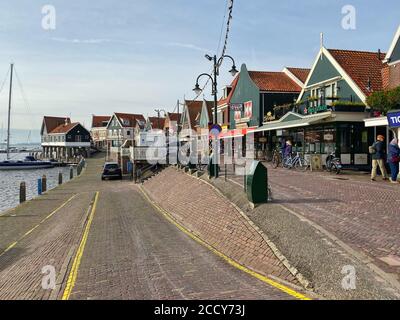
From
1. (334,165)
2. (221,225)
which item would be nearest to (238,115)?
(334,165)

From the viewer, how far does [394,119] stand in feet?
50.7

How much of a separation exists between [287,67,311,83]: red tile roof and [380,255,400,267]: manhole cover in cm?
3010

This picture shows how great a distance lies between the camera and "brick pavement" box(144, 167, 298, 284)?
7.92 meters

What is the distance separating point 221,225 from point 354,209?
143 inches

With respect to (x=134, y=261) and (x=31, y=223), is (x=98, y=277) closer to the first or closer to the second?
(x=134, y=261)

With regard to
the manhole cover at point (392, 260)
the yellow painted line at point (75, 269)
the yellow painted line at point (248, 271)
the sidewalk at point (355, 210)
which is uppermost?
the sidewalk at point (355, 210)

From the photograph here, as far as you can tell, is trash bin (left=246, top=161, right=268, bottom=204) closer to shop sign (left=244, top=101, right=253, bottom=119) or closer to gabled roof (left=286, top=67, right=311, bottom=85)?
shop sign (left=244, top=101, right=253, bottom=119)

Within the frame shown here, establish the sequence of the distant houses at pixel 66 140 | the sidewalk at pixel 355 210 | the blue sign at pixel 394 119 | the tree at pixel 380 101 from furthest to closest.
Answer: the distant houses at pixel 66 140
the tree at pixel 380 101
the blue sign at pixel 394 119
the sidewalk at pixel 355 210

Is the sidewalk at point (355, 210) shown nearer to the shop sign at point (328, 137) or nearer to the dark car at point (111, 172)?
the shop sign at point (328, 137)

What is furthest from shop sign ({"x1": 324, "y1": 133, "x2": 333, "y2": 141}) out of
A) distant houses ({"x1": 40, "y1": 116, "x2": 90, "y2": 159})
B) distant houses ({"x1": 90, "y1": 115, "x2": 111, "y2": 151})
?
distant houses ({"x1": 90, "y1": 115, "x2": 111, "y2": 151})

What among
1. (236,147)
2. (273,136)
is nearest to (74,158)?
(236,147)

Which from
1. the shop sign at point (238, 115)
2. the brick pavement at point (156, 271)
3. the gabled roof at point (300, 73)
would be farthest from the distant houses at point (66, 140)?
the brick pavement at point (156, 271)

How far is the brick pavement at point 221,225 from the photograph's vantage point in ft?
26.0

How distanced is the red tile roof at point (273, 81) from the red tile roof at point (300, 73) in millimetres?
648
